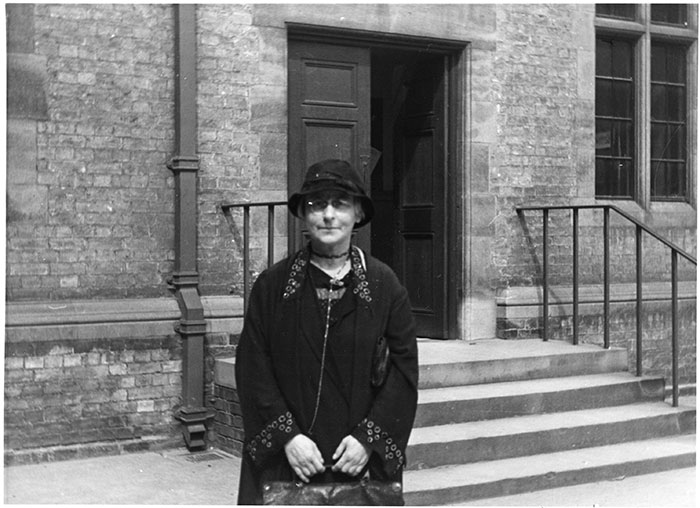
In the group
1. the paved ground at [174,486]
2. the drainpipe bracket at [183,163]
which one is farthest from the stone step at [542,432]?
the drainpipe bracket at [183,163]

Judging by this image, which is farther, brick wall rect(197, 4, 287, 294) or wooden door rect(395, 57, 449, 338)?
wooden door rect(395, 57, 449, 338)

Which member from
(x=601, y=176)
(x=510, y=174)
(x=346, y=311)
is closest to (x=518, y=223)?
(x=510, y=174)

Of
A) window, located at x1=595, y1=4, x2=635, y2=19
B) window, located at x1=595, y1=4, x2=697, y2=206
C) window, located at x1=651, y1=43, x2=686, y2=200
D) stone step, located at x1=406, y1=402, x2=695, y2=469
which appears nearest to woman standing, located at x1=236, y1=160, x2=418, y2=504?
stone step, located at x1=406, y1=402, x2=695, y2=469

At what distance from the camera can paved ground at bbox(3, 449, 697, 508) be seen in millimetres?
5898

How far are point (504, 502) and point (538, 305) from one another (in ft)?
9.68

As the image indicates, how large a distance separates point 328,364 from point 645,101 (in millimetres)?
6499

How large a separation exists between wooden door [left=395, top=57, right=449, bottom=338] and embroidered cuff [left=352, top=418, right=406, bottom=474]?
4.86 m

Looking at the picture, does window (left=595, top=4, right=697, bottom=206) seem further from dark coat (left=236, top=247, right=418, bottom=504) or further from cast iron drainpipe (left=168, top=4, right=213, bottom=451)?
dark coat (left=236, top=247, right=418, bottom=504)

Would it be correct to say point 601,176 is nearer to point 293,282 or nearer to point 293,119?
point 293,119

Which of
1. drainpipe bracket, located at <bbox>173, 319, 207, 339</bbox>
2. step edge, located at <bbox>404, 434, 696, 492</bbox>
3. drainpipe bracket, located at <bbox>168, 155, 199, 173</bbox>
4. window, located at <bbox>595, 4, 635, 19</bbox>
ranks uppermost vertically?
window, located at <bbox>595, 4, 635, 19</bbox>

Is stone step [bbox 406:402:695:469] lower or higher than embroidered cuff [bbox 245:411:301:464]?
lower

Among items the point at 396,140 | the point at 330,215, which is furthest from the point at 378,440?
the point at 396,140

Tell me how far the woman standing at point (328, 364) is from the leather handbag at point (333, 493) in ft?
0.11

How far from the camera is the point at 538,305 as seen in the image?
28.4 ft
